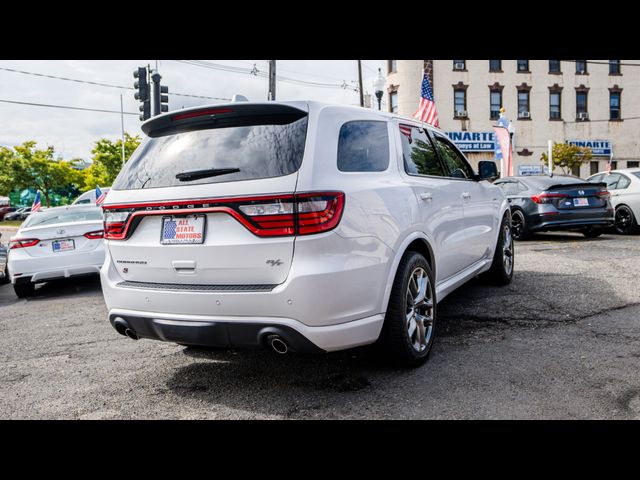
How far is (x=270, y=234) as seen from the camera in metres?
2.96

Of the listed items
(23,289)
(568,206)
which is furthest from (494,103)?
(23,289)

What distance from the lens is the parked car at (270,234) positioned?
2955 mm

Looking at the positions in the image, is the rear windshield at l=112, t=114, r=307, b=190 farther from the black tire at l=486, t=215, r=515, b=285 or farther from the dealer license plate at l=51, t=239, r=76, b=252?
the dealer license plate at l=51, t=239, r=76, b=252

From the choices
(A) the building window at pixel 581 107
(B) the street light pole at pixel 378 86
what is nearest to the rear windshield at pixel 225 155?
(B) the street light pole at pixel 378 86

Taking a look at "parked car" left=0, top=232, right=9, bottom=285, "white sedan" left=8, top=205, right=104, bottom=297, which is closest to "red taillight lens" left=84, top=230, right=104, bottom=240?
"white sedan" left=8, top=205, right=104, bottom=297

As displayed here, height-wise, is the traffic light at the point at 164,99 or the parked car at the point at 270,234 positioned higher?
the traffic light at the point at 164,99

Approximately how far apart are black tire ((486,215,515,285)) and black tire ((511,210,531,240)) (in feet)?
15.7

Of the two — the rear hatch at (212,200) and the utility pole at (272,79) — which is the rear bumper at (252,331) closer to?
the rear hatch at (212,200)

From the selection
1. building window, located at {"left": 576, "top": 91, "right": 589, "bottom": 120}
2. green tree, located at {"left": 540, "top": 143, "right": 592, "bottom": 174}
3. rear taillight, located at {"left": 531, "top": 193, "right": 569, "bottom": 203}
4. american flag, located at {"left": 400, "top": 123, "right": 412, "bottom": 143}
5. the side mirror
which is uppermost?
building window, located at {"left": 576, "top": 91, "right": 589, "bottom": 120}

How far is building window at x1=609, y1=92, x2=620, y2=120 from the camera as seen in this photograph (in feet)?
124

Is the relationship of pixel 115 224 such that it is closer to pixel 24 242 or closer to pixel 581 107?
pixel 24 242

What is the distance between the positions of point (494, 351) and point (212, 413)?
2.20 meters

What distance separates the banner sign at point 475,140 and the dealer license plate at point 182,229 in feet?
110
